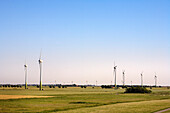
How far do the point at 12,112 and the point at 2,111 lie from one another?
174 cm

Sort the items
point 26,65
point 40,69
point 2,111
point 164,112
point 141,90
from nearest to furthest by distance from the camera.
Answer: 1. point 164,112
2. point 2,111
3. point 141,90
4. point 40,69
5. point 26,65

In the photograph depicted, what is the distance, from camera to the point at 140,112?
3612cm

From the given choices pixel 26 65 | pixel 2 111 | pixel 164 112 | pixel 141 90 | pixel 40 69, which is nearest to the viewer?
pixel 164 112

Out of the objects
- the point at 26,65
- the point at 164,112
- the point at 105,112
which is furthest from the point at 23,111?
the point at 26,65

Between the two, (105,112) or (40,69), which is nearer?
(105,112)

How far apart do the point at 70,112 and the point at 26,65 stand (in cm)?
14789

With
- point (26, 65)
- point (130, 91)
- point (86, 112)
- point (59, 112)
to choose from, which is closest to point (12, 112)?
point (59, 112)

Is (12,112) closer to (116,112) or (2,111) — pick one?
(2,111)

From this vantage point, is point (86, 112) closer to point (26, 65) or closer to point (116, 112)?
point (116, 112)

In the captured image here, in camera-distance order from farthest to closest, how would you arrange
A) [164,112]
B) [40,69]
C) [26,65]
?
[26,65] < [40,69] < [164,112]

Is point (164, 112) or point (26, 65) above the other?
point (26, 65)

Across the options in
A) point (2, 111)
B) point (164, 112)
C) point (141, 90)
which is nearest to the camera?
point (164, 112)

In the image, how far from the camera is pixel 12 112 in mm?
37531

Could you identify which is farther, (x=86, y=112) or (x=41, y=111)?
(x=41, y=111)
